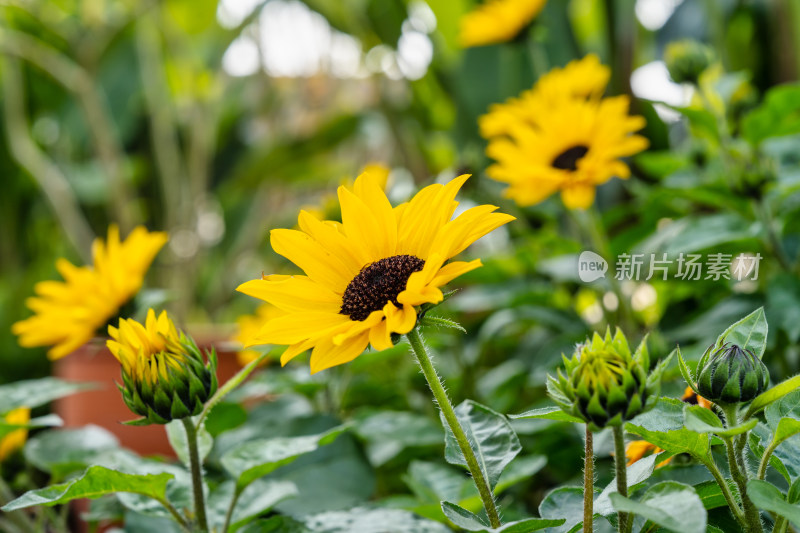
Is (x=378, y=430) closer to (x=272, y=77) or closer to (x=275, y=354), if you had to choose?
(x=275, y=354)

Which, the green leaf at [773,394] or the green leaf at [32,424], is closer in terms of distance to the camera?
the green leaf at [773,394]

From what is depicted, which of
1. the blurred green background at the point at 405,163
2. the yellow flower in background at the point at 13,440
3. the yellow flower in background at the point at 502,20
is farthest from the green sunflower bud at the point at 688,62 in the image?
the yellow flower in background at the point at 13,440

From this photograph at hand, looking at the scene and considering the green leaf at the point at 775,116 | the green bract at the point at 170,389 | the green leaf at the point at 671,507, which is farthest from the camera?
the green leaf at the point at 775,116

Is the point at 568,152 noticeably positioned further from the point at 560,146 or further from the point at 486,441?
the point at 486,441

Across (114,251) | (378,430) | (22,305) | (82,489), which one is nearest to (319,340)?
(82,489)

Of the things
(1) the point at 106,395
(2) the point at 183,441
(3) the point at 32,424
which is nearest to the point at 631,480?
(2) the point at 183,441

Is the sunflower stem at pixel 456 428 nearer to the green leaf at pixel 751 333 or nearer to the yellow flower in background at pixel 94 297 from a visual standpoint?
the green leaf at pixel 751 333

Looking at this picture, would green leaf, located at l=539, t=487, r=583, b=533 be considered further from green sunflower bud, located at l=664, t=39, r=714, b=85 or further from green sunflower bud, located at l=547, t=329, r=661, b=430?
green sunflower bud, located at l=664, t=39, r=714, b=85

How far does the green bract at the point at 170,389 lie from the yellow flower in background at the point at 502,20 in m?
0.69

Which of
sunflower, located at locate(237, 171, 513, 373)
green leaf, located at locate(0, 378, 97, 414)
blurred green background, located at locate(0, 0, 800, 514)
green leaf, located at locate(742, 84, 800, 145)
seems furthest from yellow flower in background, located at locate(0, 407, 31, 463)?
green leaf, located at locate(742, 84, 800, 145)

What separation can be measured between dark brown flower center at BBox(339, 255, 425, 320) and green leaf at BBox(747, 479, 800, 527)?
6.2 inches

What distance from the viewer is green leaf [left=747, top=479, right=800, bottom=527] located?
24 centimetres

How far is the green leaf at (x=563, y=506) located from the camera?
317 mm

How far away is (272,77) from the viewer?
2.01 metres
